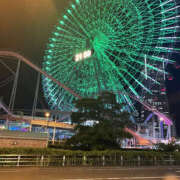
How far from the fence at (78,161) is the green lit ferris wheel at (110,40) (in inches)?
435

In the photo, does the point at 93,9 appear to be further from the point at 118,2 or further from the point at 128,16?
the point at 128,16

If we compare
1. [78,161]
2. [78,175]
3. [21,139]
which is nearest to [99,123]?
[78,161]

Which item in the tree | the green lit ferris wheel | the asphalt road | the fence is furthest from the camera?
the green lit ferris wheel

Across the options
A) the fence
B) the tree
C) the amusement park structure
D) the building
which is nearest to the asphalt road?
the fence

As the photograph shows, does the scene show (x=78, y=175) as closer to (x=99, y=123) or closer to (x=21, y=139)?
(x=21, y=139)

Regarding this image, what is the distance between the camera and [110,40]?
84.9ft

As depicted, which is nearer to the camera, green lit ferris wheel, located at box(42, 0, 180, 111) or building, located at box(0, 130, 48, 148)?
building, located at box(0, 130, 48, 148)

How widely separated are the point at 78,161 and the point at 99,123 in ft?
17.9

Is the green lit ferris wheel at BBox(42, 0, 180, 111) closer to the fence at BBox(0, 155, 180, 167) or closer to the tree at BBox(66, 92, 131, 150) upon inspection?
the tree at BBox(66, 92, 131, 150)

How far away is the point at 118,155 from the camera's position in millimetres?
15555

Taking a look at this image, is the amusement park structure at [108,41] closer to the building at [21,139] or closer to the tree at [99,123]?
the tree at [99,123]

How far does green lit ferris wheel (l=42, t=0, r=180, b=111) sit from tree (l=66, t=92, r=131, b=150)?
186 inches

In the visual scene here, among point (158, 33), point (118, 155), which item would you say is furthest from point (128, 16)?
point (118, 155)

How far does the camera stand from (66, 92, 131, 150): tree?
58.7 feet
